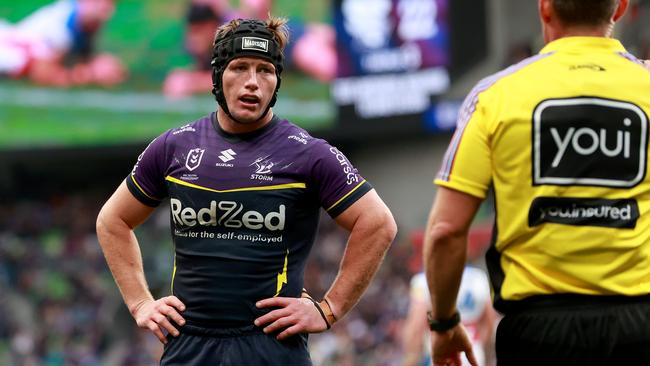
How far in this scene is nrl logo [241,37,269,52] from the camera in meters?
5.32

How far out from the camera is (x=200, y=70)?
23516 millimetres

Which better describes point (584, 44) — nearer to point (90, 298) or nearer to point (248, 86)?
point (248, 86)

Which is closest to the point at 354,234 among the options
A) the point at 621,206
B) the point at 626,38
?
the point at 621,206

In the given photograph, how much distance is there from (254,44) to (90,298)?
17.3 m

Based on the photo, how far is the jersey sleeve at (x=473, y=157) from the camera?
4254 mm

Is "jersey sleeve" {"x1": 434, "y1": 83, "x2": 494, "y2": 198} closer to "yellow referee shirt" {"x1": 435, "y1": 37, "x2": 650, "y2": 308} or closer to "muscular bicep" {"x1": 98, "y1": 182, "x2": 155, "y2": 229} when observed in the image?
"yellow referee shirt" {"x1": 435, "y1": 37, "x2": 650, "y2": 308}

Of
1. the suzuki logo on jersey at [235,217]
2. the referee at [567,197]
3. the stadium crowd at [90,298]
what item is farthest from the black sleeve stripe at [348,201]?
the stadium crowd at [90,298]

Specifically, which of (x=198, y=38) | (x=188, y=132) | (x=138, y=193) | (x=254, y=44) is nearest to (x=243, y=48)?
(x=254, y=44)

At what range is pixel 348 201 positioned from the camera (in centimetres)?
523

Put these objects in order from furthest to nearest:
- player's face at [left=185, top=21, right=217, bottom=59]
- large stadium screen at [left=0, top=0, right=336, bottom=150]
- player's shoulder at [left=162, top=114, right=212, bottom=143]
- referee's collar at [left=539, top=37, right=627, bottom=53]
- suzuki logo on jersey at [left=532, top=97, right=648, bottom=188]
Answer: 1. player's face at [left=185, top=21, right=217, bottom=59]
2. large stadium screen at [left=0, top=0, right=336, bottom=150]
3. player's shoulder at [left=162, top=114, right=212, bottom=143]
4. referee's collar at [left=539, top=37, right=627, bottom=53]
5. suzuki logo on jersey at [left=532, top=97, right=648, bottom=188]

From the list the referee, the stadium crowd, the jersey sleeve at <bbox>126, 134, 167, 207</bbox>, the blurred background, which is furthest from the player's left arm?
the blurred background

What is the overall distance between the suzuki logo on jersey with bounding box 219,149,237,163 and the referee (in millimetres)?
1260

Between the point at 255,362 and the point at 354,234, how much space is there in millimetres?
660

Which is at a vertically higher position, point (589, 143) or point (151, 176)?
point (589, 143)
